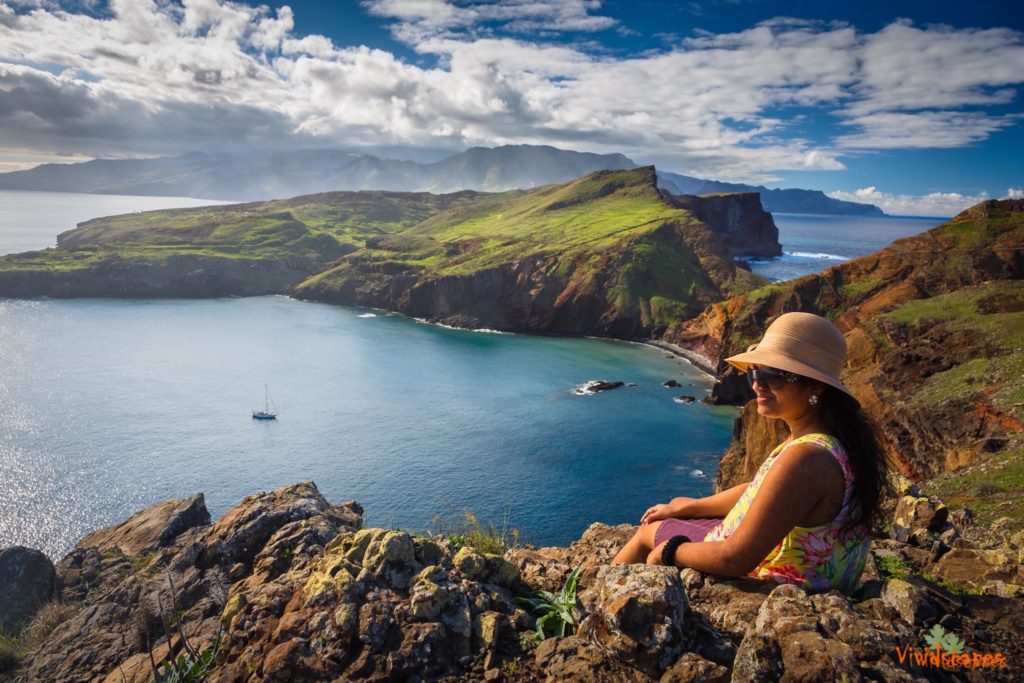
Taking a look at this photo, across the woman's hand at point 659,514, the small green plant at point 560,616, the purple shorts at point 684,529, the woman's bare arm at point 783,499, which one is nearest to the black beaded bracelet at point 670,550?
the purple shorts at point 684,529

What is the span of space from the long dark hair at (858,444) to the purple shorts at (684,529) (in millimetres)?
1672

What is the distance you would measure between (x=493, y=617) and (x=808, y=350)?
16.8 feet

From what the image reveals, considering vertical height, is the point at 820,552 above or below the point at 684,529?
above

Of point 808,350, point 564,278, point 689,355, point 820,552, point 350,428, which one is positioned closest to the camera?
point 808,350

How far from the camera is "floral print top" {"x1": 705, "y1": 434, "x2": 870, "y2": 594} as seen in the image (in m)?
5.22

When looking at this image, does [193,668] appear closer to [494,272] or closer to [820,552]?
[820,552]

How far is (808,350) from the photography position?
208 inches

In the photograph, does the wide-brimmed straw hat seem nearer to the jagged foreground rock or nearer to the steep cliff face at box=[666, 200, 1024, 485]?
the jagged foreground rock

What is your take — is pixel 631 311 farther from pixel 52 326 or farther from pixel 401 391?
pixel 52 326

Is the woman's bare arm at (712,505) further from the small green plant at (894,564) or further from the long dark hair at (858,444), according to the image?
the small green plant at (894,564)

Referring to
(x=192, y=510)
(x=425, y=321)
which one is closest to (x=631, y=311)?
(x=425, y=321)

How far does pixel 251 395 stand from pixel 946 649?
289ft

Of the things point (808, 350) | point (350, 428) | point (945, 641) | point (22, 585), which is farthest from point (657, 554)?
point (350, 428)

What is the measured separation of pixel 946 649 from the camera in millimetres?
4734
